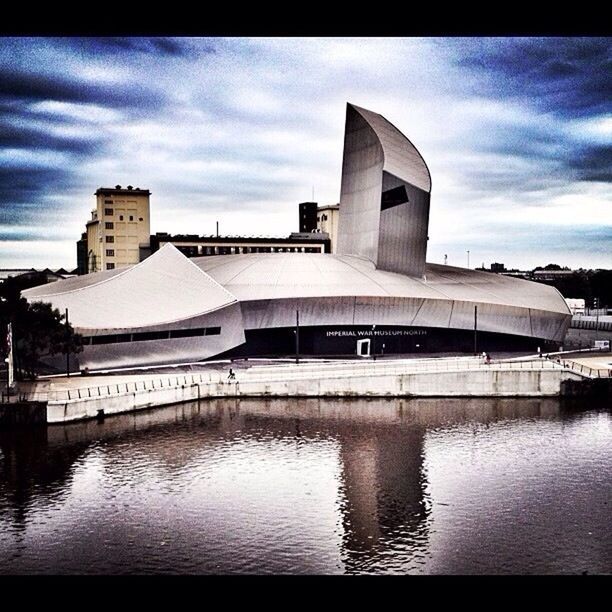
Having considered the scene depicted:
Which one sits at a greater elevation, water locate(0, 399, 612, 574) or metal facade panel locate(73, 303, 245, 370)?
metal facade panel locate(73, 303, 245, 370)

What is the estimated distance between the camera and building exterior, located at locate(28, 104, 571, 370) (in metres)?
52.8

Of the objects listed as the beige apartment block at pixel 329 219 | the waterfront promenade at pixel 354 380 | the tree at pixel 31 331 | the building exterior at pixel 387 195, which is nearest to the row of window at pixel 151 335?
the tree at pixel 31 331

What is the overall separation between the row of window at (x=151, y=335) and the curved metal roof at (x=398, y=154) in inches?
807

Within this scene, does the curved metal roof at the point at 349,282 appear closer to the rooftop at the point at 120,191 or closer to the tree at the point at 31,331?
the tree at the point at 31,331

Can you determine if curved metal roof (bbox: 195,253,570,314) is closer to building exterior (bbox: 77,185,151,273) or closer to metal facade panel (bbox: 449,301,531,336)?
metal facade panel (bbox: 449,301,531,336)

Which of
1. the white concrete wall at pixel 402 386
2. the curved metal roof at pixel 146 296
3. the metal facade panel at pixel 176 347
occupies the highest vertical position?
the curved metal roof at pixel 146 296

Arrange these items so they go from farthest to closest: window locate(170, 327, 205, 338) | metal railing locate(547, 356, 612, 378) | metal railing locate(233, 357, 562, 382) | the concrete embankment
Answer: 1. window locate(170, 327, 205, 338)
2. metal railing locate(547, 356, 612, 378)
3. metal railing locate(233, 357, 562, 382)
4. the concrete embankment

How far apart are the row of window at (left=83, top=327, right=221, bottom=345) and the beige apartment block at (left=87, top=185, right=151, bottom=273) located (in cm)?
6069

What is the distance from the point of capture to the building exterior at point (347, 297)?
2078 inches

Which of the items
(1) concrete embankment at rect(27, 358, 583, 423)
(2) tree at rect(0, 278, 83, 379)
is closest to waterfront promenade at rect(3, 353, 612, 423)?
(1) concrete embankment at rect(27, 358, 583, 423)

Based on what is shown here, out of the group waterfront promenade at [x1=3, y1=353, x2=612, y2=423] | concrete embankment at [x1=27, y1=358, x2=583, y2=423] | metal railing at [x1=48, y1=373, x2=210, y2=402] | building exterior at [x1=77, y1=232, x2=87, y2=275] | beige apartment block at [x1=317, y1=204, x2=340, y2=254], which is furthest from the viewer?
beige apartment block at [x1=317, y1=204, x2=340, y2=254]

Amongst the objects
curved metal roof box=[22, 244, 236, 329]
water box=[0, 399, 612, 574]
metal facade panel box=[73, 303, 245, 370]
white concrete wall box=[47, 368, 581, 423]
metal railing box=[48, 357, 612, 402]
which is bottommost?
water box=[0, 399, 612, 574]

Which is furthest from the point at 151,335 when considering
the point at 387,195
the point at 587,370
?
the point at 587,370
